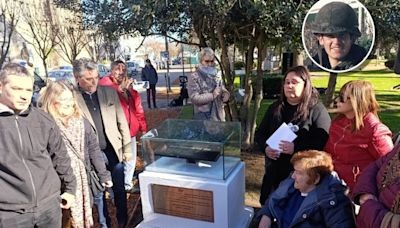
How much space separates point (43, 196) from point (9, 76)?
2.75 feet

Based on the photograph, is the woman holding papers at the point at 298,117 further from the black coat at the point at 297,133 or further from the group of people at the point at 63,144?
the group of people at the point at 63,144

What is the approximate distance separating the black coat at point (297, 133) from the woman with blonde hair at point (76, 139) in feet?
5.01

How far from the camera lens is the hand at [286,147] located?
8.98 ft

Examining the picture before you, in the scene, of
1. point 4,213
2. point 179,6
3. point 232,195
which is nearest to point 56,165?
point 4,213

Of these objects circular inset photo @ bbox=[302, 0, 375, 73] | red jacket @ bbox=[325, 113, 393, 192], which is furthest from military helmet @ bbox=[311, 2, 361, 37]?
red jacket @ bbox=[325, 113, 393, 192]

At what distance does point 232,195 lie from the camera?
2.88 m

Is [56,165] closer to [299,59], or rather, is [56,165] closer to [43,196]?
[43,196]

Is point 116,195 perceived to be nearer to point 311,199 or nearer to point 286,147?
point 286,147

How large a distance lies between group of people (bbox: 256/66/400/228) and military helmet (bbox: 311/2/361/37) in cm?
53

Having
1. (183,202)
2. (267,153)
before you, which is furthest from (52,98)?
(267,153)

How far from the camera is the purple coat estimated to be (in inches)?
66.2

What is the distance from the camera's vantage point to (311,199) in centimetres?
223

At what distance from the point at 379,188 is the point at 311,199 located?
0.50 metres

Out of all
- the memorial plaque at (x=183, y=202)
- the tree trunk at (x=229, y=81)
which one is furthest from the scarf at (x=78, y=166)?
the tree trunk at (x=229, y=81)
